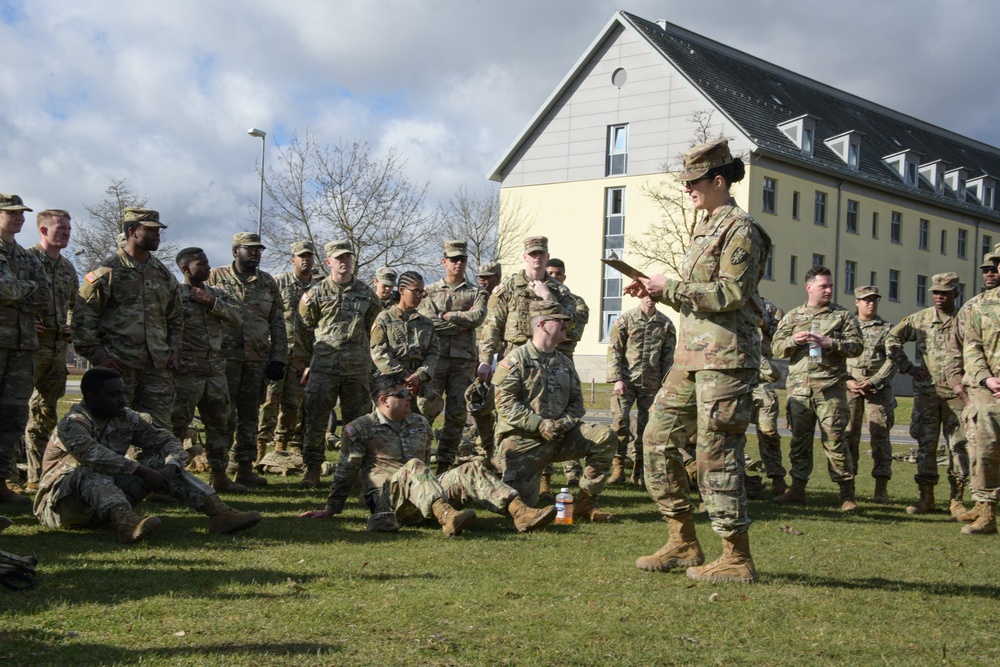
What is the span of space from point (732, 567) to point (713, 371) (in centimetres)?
121

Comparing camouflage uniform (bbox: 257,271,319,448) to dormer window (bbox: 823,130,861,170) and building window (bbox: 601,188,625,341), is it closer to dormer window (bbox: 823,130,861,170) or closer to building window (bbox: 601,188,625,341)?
building window (bbox: 601,188,625,341)

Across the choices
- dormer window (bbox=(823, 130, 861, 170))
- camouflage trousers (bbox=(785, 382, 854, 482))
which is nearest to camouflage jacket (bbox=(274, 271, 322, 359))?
camouflage trousers (bbox=(785, 382, 854, 482))

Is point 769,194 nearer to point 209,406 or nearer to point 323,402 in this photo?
point 323,402

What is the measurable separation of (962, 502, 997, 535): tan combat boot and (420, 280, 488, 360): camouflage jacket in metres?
5.50

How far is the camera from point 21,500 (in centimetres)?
845

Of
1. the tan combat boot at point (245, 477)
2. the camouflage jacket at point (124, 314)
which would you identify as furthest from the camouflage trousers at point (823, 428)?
the camouflage jacket at point (124, 314)

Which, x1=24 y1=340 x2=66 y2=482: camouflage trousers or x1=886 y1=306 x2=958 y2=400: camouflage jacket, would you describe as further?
x1=886 y1=306 x2=958 y2=400: camouflage jacket

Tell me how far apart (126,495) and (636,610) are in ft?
14.3

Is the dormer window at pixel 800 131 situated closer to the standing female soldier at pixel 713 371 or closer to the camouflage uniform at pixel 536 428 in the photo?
the camouflage uniform at pixel 536 428

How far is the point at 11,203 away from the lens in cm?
871

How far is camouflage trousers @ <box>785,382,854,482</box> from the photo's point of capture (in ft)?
33.1

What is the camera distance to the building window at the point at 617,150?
43.8 m

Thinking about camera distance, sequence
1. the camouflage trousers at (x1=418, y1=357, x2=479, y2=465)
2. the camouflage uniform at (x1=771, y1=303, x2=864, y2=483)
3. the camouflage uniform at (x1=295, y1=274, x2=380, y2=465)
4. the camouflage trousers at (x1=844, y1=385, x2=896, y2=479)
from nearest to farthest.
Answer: the camouflage uniform at (x1=771, y1=303, x2=864, y2=483) < the camouflage uniform at (x1=295, y1=274, x2=380, y2=465) < the camouflage trousers at (x1=844, y1=385, x2=896, y2=479) < the camouflage trousers at (x1=418, y1=357, x2=479, y2=465)

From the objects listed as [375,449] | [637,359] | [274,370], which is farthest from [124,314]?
[637,359]
